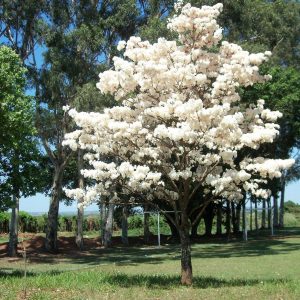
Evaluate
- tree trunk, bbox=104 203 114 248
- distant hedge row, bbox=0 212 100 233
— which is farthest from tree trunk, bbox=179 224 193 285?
distant hedge row, bbox=0 212 100 233

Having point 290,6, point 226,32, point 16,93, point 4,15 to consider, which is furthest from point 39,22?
point 290,6

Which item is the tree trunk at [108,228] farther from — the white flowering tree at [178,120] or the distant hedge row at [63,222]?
the white flowering tree at [178,120]

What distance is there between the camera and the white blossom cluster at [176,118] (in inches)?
421

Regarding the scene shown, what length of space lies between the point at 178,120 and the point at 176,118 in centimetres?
6

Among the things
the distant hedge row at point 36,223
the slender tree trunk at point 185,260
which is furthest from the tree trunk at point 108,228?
the slender tree trunk at point 185,260

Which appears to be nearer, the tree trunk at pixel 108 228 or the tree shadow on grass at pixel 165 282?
the tree shadow on grass at pixel 165 282

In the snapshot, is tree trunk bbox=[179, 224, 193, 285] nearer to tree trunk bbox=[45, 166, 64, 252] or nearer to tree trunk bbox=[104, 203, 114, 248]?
A: tree trunk bbox=[45, 166, 64, 252]

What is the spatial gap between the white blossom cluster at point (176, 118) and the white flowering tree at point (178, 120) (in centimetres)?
2

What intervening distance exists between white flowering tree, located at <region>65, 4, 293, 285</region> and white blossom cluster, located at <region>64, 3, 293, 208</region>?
2cm

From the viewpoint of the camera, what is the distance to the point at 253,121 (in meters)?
11.6

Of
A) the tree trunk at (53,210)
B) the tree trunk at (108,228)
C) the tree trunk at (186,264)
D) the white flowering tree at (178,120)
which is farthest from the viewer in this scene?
the tree trunk at (108,228)

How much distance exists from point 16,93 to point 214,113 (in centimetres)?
804

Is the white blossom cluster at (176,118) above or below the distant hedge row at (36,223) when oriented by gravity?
above

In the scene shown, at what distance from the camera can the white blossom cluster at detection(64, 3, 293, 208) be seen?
1069 centimetres
